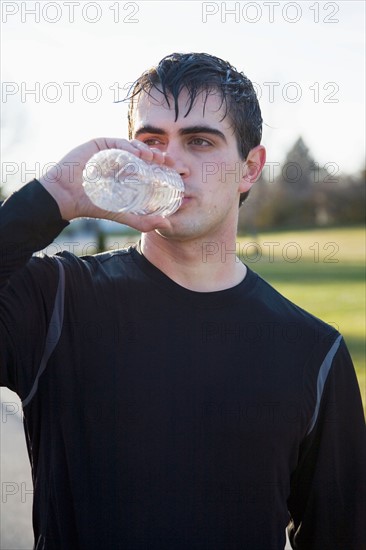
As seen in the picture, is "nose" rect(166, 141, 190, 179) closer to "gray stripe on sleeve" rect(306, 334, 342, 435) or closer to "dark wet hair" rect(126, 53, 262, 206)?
"dark wet hair" rect(126, 53, 262, 206)

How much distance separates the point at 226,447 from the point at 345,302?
2107 cm

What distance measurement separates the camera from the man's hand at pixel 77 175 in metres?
2.79

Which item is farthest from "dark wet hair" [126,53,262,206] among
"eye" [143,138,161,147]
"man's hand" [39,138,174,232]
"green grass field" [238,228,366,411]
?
"green grass field" [238,228,366,411]

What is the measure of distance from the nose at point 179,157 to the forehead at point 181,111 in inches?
3.3

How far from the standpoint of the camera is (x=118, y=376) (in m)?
3.10

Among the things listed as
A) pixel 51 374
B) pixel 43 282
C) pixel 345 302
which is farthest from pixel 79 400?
pixel 345 302

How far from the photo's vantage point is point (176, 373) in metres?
3.15

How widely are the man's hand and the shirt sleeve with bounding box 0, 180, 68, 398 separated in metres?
0.03

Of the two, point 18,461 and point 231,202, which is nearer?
point 231,202

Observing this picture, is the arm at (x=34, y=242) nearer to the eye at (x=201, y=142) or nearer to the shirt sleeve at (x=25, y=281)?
the shirt sleeve at (x=25, y=281)

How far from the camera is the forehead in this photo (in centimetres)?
332

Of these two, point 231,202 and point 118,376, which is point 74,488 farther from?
point 231,202

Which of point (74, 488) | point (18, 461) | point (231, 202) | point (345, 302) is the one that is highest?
point (231, 202)

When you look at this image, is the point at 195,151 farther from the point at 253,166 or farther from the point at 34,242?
the point at 34,242
